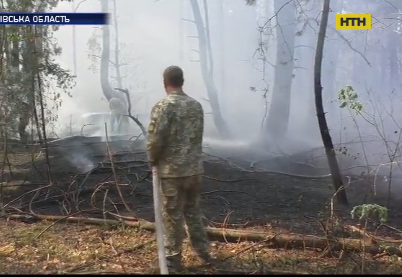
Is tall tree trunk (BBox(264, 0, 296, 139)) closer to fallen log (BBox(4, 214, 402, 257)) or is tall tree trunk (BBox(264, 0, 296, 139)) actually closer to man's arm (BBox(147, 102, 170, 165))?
fallen log (BBox(4, 214, 402, 257))

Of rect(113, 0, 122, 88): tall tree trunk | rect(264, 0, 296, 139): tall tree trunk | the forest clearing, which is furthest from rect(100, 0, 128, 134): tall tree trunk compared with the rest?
rect(264, 0, 296, 139): tall tree trunk

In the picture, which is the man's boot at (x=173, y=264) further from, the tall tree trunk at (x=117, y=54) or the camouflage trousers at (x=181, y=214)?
the tall tree trunk at (x=117, y=54)

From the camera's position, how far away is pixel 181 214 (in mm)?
4066

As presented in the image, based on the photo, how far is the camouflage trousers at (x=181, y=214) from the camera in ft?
13.1

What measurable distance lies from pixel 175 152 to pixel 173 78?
68 centimetres

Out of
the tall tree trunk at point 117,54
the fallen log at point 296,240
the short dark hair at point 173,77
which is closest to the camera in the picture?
the short dark hair at point 173,77

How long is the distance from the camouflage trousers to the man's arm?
299 mm

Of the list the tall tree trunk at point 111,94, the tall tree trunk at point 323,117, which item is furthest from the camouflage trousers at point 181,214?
the tall tree trunk at point 111,94

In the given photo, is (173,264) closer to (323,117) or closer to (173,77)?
(173,77)

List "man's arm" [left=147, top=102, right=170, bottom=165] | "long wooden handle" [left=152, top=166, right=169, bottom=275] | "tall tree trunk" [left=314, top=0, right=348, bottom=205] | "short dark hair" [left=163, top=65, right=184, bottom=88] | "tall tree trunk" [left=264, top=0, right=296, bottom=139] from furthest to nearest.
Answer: "tall tree trunk" [left=264, top=0, right=296, bottom=139], "tall tree trunk" [left=314, top=0, right=348, bottom=205], "short dark hair" [left=163, top=65, right=184, bottom=88], "man's arm" [left=147, top=102, right=170, bottom=165], "long wooden handle" [left=152, top=166, right=169, bottom=275]

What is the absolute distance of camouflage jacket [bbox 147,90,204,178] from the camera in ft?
13.0

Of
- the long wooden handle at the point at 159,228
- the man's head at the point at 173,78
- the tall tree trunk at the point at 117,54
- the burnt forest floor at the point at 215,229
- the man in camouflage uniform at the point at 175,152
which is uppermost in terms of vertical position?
the tall tree trunk at the point at 117,54

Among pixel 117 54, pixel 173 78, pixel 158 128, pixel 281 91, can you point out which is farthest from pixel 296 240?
pixel 117 54

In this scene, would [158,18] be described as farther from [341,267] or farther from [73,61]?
[341,267]
